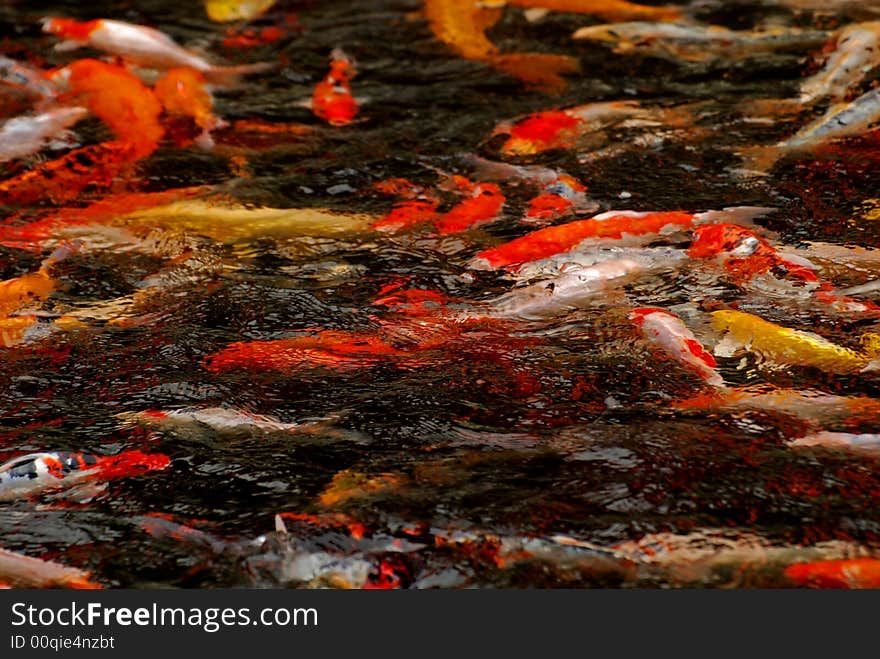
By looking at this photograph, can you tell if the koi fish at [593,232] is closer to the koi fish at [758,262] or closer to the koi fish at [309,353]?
the koi fish at [758,262]

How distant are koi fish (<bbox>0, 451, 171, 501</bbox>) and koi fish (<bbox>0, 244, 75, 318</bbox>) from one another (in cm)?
112

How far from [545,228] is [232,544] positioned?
2250mm

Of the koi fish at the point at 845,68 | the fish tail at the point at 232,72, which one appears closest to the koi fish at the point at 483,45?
the fish tail at the point at 232,72

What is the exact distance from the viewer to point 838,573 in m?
2.68

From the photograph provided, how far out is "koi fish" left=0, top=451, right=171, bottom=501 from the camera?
126 inches

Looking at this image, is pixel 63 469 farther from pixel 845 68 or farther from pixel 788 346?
pixel 845 68

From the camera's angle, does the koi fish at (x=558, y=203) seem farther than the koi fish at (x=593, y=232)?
Yes

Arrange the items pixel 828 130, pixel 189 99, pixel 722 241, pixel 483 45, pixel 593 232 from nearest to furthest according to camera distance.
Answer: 1. pixel 722 241
2. pixel 593 232
3. pixel 828 130
4. pixel 189 99
5. pixel 483 45

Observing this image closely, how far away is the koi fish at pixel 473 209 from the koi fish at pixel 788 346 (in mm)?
1404

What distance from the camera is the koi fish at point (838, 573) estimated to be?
2.65 meters

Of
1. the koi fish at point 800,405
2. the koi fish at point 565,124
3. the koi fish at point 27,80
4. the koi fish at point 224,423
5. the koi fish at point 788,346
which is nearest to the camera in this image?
the koi fish at point 800,405

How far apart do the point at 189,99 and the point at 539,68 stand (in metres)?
2.00

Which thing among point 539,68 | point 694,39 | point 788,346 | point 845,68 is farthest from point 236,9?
point 788,346

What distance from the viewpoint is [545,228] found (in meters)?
4.71
